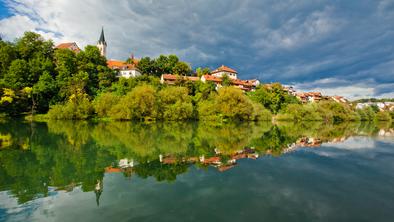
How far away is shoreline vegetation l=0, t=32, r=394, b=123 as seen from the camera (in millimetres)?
50406

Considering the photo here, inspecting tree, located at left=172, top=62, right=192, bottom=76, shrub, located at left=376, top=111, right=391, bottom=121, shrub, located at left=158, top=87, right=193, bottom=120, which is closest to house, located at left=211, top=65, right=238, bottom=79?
tree, located at left=172, top=62, right=192, bottom=76

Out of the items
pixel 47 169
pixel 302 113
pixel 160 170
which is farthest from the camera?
pixel 302 113

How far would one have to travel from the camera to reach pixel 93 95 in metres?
60.4

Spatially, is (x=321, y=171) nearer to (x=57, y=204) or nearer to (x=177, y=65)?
(x=57, y=204)

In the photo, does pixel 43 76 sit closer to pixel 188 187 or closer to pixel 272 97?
pixel 188 187

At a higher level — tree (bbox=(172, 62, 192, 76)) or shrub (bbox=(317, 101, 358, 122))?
tree (bbox=(172, 62, 192, 76))

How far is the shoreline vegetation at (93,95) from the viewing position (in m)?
50.4

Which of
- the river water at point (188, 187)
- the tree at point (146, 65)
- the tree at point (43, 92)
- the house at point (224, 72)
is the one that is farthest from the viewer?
the house at point (224, 72)

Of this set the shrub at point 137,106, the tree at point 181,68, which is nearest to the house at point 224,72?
the tree at point 181,68

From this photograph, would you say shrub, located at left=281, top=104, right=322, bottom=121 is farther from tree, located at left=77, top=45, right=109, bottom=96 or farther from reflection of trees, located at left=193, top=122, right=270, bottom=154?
tree, located at left=77, top=45, right=109, bottom=96

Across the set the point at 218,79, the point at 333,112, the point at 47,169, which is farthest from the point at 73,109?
the point at 333,112

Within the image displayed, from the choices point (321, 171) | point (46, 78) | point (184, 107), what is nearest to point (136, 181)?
point (321, 171)

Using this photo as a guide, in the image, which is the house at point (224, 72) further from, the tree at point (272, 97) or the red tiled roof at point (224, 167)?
the red tiled roof at point (224, 167)

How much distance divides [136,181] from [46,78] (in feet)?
189
